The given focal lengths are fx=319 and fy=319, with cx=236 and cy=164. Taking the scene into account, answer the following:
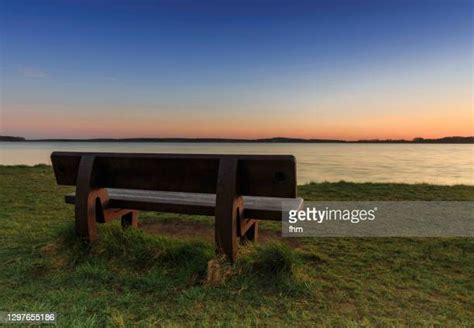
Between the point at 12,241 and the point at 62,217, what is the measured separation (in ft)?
5.19

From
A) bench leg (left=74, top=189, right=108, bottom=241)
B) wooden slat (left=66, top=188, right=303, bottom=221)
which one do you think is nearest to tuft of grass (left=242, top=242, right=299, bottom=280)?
wooden slat (left=66, top=188, right=303, bottom=221)

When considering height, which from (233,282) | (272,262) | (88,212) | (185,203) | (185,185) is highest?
(185,185)

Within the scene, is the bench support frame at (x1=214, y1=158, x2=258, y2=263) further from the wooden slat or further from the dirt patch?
the dirt patch

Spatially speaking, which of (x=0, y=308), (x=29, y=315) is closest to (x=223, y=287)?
(x=29, y=315)

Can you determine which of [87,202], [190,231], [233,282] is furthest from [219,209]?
[190,231]

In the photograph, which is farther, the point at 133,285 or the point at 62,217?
the point at 62,217

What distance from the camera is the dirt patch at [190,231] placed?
15.7 ft

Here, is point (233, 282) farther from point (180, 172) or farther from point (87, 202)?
point (87, 202)

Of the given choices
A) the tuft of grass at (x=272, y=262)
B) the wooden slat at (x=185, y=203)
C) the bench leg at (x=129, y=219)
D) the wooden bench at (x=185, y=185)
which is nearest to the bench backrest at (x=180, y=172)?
the wooden bench at (x=185, y=185)

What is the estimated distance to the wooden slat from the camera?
3.26 m

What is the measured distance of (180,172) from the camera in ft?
10.7

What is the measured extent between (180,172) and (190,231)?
218 centimetres

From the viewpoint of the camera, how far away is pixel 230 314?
7.79 ft

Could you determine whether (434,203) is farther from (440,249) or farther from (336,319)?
(336,319)
